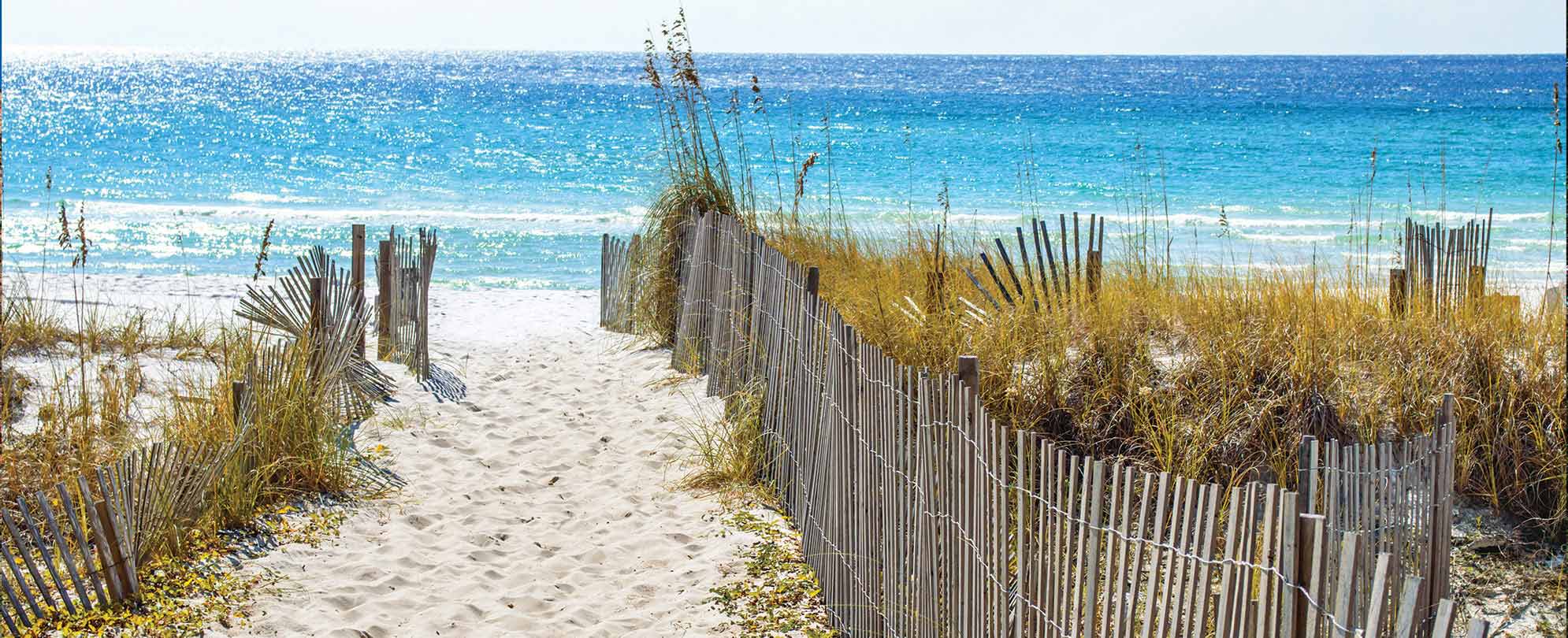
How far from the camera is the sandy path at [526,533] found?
3.89 m

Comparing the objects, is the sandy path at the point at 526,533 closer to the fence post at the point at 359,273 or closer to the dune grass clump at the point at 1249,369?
the fence post at the point at 359,273

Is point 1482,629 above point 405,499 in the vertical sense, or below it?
above

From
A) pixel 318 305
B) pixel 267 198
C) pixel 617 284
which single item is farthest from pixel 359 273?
pixel 267 198

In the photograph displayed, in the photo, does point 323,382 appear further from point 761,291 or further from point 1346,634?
point 1346,634

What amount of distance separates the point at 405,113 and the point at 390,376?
3935 cm

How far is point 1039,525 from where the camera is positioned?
8.22ft

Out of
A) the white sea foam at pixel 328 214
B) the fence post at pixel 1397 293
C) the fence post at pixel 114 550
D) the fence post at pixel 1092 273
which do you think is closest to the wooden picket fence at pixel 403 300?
the fence post at pixel 114 550

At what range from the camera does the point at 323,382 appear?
5410 mm

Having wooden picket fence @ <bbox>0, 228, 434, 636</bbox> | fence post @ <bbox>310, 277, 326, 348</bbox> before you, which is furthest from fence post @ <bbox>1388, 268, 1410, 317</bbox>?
fence post @ <bbox>310, 277, 326, 348</bbox>

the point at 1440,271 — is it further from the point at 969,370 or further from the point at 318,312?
the point at 318,312

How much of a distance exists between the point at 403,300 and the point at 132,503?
3628 millimetres

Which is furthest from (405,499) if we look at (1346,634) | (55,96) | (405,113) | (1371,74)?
(1371,74)

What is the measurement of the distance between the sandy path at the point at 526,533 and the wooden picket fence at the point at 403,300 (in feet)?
1.49

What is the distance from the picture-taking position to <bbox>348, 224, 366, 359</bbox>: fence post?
21.8 ft
